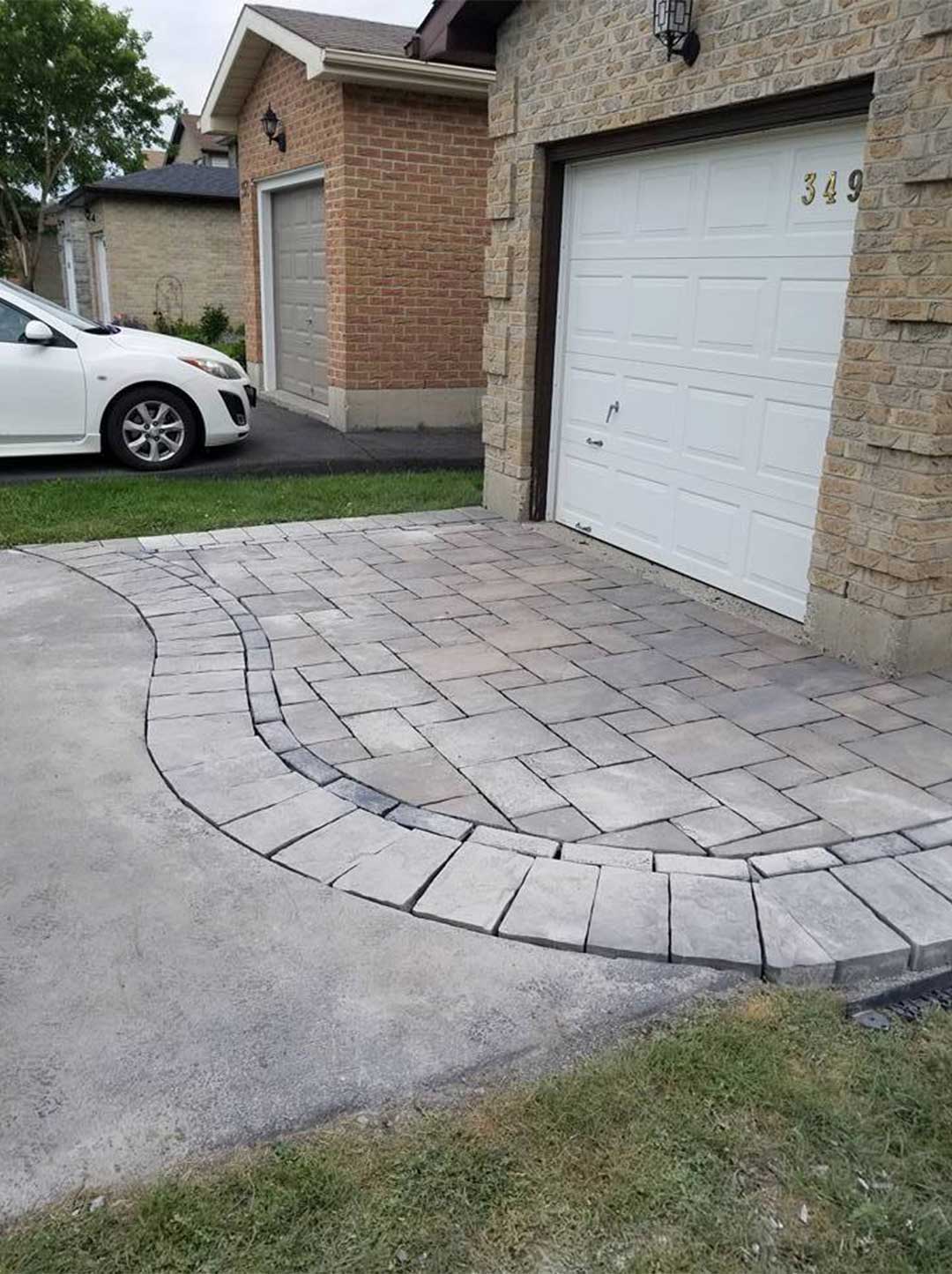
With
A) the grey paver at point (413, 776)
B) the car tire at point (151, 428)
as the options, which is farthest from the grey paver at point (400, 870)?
the car tire at point (151, 428)

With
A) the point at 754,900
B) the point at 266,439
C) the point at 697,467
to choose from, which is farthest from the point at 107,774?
the point at 266,439

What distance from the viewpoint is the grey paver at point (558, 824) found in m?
3.26

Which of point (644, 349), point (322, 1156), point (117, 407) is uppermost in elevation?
point (644, 349)

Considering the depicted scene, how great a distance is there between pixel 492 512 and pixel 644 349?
1.91 m

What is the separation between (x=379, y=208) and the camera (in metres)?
10.2

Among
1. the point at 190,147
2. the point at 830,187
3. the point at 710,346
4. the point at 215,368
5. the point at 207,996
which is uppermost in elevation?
the point at 190,147

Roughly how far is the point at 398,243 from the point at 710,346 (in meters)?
5.67

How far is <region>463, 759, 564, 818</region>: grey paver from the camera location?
343 cm

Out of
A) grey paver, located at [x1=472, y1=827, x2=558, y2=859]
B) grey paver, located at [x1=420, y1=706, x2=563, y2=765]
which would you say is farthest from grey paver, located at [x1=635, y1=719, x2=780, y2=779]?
grey paver, located at [x1=472, y1=827, x2=558, y2=859]

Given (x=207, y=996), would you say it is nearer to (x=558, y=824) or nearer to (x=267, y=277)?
(x=558, y=824)

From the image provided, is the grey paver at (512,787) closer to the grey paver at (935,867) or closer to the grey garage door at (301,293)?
the grey paver at (935,867)

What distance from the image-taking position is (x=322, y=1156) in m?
2.09

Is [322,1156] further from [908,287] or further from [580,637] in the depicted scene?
[908,287]

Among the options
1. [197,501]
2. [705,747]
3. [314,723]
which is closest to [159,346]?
[197,501]
